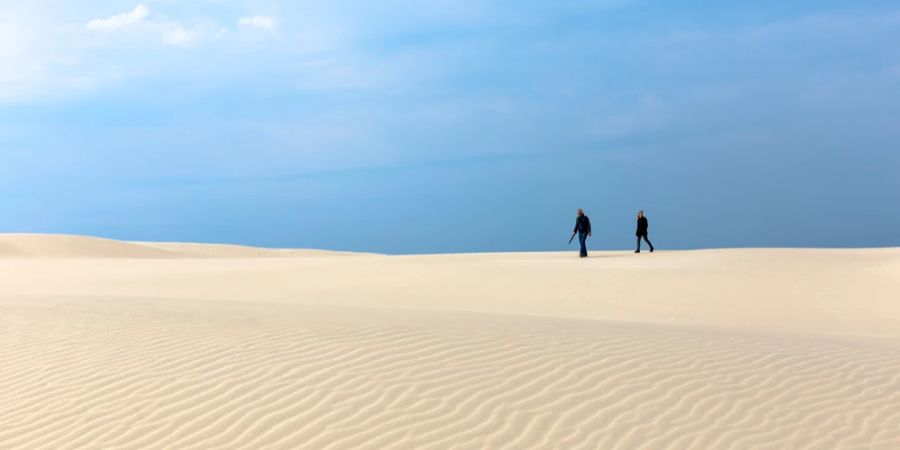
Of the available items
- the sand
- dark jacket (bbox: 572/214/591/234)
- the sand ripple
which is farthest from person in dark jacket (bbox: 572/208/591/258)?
the sand ripple

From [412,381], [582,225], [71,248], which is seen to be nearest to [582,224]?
[582,225]

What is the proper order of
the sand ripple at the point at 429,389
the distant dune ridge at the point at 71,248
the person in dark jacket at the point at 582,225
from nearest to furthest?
the sand ripple at the point at 429,389, the person in dark jacket at the point at 582,225, the distant dune ridge at the point at 71,248

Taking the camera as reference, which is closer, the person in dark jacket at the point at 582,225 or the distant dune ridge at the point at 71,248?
the person in dark jacket at the point at 582,225

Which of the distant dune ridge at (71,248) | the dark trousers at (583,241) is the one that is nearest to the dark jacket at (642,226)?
the dark trousers at (583,241)

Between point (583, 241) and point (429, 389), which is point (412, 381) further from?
point (583, 241)

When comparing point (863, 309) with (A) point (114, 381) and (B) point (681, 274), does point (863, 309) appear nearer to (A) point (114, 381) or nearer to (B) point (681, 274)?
(B) point (681, 274)

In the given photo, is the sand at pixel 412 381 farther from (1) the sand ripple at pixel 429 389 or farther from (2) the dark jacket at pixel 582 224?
(2) the dark jacket at pixel 582 224

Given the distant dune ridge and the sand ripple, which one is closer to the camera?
the sand ripple

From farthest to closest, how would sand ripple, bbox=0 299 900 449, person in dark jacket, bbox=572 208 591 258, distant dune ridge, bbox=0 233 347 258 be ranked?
distant dune ridge, bbox=0 233 347 258
person in dark jacket, bbox=572 208 591 258
sand ripple, bbox=0 299 900 449

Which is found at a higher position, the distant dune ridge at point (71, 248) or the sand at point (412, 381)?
the distant dune ridge at point (71, 248)

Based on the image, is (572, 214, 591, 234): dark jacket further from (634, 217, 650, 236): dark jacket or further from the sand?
the sand

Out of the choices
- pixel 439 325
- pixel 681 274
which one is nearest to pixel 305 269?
pixel 681 274

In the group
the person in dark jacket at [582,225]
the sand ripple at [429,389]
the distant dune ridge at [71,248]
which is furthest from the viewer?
the distant dune ridge at [71,248]

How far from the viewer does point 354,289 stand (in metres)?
19.4
